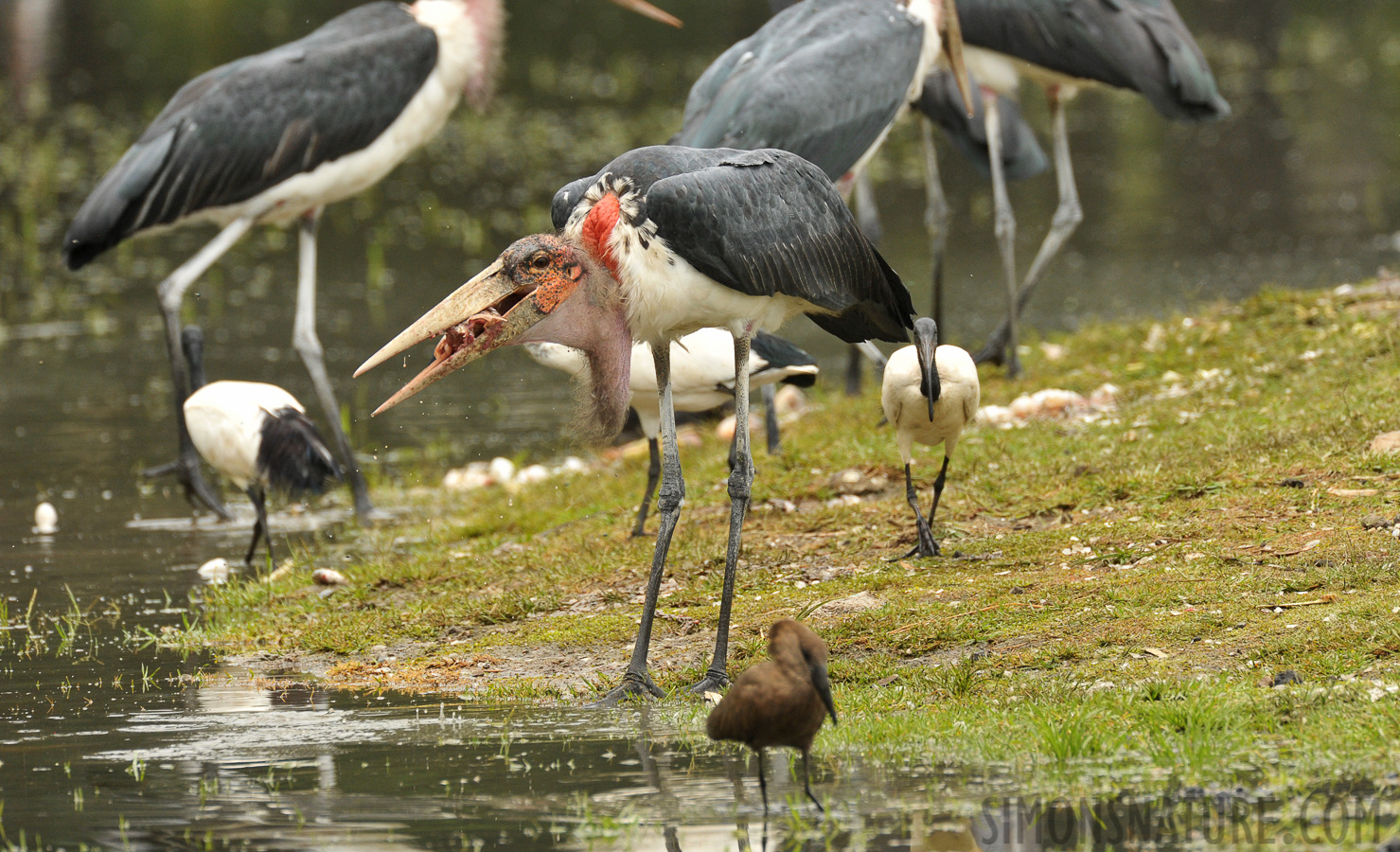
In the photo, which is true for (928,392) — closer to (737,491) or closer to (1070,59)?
(737,491)

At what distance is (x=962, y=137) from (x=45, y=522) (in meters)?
5.81

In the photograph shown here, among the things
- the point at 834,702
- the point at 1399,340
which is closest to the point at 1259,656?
the point at 834,702

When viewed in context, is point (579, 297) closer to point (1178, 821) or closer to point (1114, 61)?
point (1178, 821)

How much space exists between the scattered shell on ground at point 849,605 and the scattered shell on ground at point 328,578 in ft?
6.58

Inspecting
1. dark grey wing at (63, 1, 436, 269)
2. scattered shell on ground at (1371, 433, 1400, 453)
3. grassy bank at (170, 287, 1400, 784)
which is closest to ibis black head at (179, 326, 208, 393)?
dark grey wing at (63, 1, 436, 269)

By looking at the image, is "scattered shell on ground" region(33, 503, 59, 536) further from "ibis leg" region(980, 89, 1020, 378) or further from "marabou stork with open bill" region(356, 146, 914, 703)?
"ibis leg" region(980, 89, 1020, 378)

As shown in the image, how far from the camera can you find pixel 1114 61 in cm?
894

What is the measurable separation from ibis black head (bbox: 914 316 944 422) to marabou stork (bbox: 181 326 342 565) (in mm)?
2502

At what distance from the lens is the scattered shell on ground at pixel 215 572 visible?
6739 mm

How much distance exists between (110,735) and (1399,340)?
571cm

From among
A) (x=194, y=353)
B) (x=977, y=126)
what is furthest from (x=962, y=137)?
(x=194, y=353)

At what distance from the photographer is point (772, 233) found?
485 centimetres

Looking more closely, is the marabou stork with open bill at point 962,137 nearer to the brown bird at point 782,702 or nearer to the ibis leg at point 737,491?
the ibis leg at point 737,491

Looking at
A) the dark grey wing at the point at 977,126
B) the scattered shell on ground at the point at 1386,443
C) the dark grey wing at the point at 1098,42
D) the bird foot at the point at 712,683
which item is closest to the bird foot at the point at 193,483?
the bird foot at the point at 712,683
